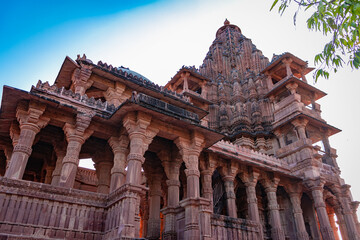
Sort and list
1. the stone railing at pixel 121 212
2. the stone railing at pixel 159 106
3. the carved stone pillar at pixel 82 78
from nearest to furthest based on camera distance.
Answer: the stone railing at pixel 121 212
the stone railing at pixel 159 106
the carved stone pillar at pixel 82 78

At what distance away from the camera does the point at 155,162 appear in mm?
16766

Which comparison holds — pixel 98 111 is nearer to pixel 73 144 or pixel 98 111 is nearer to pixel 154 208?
pixel 73 144

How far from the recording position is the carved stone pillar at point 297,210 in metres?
19.1

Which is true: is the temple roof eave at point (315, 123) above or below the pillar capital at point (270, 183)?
above

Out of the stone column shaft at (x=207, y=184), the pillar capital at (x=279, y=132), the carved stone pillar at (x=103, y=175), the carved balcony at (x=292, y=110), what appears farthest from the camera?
the pillar capital at (x=279, y=132)

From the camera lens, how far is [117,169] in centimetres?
1303

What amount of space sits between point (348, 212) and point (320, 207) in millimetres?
3540

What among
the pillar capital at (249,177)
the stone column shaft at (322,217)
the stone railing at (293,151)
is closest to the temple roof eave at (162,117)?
the pillar capital at (249,177)

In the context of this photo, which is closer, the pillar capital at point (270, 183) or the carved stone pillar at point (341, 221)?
the pillar capital at point (270, 183)

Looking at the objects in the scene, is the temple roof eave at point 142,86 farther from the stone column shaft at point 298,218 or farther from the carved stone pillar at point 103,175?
the stone column shaft at point 298,218

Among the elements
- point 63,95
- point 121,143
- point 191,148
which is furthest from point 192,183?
point 63,95

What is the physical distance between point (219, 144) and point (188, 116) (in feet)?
20.3

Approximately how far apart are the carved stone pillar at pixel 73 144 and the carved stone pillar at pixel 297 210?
47.8 feet

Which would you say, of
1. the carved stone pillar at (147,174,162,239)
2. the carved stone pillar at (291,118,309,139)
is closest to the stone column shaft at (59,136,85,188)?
the carved stone pillar at (147,174,162,239)
